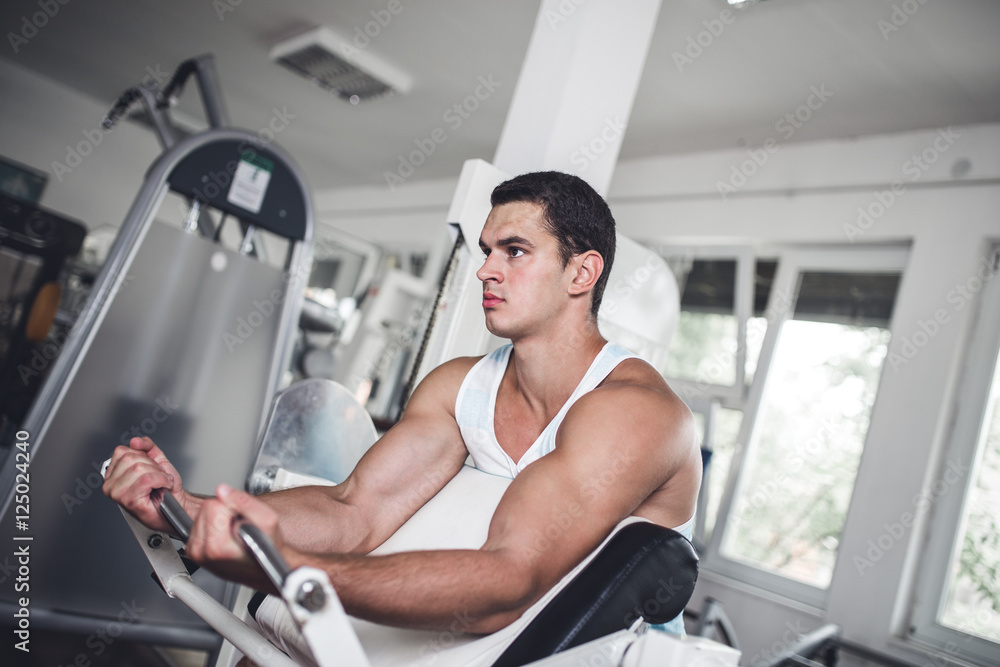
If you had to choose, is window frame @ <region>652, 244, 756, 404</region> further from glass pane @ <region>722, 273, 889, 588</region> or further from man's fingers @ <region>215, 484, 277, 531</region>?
man's fingers @ <region>215, 484, 277, 531</region>

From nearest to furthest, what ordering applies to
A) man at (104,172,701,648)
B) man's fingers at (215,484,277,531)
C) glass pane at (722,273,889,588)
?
1. man's fingers at (215,484,277,531)
2. man at (104,172,701,648)
3. glass pane at (722,273,889,588)

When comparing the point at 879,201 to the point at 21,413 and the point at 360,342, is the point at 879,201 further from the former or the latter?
the point at 21,413

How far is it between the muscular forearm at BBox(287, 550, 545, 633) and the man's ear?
1.96 feet

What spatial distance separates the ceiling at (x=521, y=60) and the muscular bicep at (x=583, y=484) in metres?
1.45

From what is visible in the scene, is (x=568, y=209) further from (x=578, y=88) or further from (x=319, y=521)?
(x=578, y=88)

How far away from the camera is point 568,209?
136 cm

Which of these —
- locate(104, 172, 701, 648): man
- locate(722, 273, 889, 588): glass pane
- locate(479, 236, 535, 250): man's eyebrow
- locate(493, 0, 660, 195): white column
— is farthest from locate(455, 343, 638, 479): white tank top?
locate(722, 273, 889, 588): glass pane

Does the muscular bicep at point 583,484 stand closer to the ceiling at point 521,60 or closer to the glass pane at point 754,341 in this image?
the ceiling at point 521,60

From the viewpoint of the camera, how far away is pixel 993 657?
97.6 inches

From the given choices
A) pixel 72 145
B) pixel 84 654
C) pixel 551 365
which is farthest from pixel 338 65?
pixel 72 145

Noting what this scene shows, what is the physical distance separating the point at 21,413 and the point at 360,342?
65.5 inches

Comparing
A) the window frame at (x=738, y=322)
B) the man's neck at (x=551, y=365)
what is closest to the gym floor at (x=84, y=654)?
the man's neck at (x=551, y=365)

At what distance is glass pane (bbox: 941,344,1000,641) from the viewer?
259cm

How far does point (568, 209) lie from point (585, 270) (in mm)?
119
